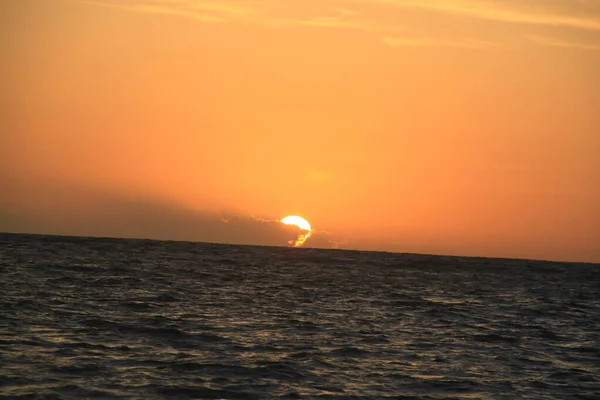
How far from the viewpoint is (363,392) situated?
733 inches

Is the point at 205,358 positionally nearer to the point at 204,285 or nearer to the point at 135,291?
the point at 135,291

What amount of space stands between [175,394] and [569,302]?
1451 inches

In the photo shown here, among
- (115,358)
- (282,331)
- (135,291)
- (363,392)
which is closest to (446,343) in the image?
(282,331)

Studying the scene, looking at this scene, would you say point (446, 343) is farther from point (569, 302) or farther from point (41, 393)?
point (569, 302)

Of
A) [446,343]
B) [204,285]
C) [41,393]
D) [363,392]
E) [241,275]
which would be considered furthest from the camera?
[241,275]

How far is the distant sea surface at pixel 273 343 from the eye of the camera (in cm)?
1861

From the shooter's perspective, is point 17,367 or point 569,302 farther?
point 569,302

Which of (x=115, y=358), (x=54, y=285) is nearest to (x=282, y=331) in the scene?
(x=115, y=358)

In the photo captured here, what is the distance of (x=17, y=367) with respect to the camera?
733 inches

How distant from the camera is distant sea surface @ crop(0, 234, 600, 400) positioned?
18609mm

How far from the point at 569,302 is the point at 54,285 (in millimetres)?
30777

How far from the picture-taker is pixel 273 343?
24406 mm

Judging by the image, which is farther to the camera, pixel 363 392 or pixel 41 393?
pixel 363 392

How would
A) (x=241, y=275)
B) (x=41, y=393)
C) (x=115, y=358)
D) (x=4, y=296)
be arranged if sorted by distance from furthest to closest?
(x=241, y=275) → (x=4, y=296) → (x=115, y=358) → (x=41, y=393)
